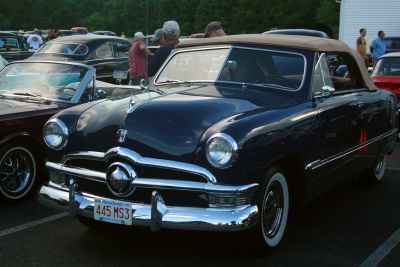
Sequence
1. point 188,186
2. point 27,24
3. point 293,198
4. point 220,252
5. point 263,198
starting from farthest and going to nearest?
point 27,24 < point 293,198 < point 220,252 < point 263,198 < point 188,186

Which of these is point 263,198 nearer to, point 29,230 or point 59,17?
point 29,230

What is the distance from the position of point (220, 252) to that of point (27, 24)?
290 feet

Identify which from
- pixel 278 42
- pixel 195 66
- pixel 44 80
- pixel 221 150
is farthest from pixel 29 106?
pixel 221 150

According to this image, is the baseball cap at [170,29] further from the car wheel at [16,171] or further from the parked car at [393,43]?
the parked car at [393,43]

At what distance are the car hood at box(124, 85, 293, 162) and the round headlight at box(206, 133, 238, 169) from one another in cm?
12

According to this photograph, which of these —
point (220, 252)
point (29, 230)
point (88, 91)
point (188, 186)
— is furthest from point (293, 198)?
point (88, 91)

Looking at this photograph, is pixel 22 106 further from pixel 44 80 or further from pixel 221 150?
pixel 221 150

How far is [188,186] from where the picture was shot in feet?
12.2

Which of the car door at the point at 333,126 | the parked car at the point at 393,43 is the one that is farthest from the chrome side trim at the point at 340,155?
the parked car at the point at 393,43

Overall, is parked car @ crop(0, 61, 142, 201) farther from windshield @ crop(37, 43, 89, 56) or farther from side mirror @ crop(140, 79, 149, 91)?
windshield @ crop(37, 43, 89, 56)

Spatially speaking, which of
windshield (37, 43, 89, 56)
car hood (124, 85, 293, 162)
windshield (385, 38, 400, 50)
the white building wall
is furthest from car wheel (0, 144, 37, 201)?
the white building wall

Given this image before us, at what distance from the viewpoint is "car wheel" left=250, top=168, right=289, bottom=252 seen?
158 inches

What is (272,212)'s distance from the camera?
4285 millimetres

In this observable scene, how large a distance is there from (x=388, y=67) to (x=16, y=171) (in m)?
7.12
